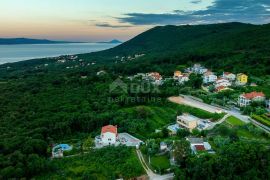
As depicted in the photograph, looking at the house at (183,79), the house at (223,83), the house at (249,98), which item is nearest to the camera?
the house at (249,98)

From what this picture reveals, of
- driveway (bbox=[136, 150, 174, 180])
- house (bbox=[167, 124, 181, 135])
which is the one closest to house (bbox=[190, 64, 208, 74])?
house (bbox=[167, 124, 181, 135])

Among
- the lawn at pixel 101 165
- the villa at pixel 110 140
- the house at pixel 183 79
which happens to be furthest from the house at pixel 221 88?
the lawn at pixel 101 165

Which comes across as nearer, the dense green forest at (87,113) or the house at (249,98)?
the dense green forest at (87,113)

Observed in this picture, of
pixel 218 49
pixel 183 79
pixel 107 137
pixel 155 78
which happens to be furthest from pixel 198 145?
pixel 218 49

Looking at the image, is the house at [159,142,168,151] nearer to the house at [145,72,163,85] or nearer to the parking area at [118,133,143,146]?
the parking area at [118,133,143,146]

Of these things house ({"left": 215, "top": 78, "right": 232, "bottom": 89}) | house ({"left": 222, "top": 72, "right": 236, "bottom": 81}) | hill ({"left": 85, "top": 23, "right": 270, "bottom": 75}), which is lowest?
house ({"left": 215, "top": 78, "right": 232, "bottom": 89})

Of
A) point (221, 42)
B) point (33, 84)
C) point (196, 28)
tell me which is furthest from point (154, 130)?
point (196, 28)

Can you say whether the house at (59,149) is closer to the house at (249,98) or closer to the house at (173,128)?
the house at (173,128)
